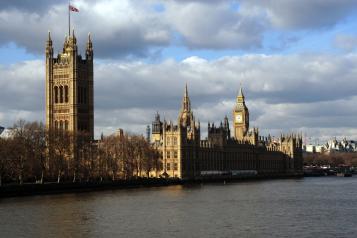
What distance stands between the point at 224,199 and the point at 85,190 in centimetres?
2586

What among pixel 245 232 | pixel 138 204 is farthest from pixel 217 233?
pixel 138 204

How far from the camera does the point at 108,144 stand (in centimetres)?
13612

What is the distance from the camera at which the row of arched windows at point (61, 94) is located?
517 ft

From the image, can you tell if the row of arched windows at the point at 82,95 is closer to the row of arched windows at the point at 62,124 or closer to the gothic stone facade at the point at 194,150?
the row of arched windows at the point at 62,124

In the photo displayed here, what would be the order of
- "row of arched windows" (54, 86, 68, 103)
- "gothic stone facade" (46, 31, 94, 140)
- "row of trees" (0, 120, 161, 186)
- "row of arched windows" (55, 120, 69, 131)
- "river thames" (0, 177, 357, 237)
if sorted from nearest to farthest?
"river thames" (0, 177, 357, 237) < "row of trees" (0, 120, 161, 186) < "row of arched windows" (55, 120, 69, 131) < "gothic stone facade" (46, 31, 94, 140) < "row of arched windows" (54, 86, 68, 103)

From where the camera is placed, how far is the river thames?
54.5 meters

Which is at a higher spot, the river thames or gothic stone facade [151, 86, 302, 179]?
gothic stone facade [151, 86, 302, 179]

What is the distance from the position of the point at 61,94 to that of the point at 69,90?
7.50ft

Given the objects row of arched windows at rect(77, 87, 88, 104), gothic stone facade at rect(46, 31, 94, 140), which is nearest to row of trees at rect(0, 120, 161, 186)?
gothic stone facade at rect(46, 31, 94, 140)

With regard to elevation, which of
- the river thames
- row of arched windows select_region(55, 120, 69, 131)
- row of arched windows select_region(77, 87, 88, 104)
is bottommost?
the river thames

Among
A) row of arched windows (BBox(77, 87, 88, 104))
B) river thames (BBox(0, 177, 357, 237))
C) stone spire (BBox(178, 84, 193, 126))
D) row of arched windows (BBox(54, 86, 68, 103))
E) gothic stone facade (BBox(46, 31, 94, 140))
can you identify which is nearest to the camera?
river thames (BBox(0, 177, 357, 237))

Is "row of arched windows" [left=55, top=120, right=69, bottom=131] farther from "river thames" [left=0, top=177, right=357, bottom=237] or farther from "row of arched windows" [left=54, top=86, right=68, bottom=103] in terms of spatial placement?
"river thames" [left=0, top=177, right=357, bottom=237]

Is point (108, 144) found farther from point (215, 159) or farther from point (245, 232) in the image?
point (245, 232)

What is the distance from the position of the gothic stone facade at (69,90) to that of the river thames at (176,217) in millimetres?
66614
